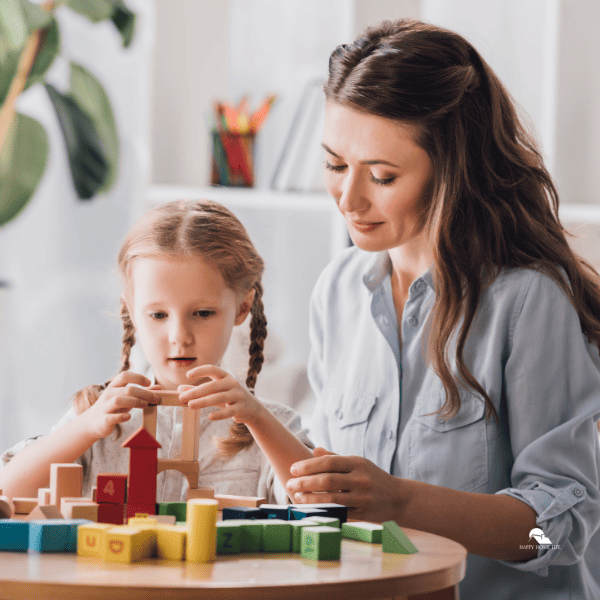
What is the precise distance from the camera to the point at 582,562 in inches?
49.5

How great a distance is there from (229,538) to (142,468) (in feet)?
0.60

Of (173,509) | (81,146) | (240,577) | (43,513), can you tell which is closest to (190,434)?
(173,509)

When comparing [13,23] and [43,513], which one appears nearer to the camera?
[43,513]

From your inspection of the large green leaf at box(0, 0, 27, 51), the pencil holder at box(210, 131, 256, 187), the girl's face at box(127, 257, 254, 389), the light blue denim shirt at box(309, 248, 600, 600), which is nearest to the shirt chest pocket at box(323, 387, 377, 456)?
the light blue denim shirt at box(309, 248, 600, 600)

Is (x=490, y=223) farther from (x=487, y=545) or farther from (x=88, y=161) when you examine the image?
(x=88, y=161)

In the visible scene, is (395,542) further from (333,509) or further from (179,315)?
(179,315)

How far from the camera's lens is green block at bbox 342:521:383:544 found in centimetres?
83

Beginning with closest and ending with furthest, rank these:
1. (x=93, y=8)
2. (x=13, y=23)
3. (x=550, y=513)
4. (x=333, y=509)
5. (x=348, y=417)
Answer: (x=333, y=509), (x=550, y=513), (x=348, y=417), (x=13, y=23), (x=93, y=8)

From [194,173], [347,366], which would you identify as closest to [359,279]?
[347,366]

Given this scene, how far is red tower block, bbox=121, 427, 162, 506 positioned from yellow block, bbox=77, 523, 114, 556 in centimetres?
15

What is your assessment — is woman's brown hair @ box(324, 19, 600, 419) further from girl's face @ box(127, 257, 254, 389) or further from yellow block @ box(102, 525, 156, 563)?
yellow block @ box(102, 525, 156, 563)

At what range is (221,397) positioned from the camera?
38.9 inches

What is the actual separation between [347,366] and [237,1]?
137 cm

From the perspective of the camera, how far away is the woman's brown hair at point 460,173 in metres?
1.24
